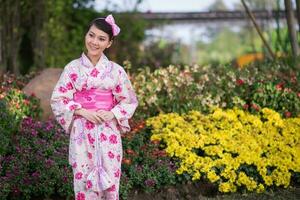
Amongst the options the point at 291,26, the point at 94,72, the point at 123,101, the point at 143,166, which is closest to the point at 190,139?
the point at 143,166

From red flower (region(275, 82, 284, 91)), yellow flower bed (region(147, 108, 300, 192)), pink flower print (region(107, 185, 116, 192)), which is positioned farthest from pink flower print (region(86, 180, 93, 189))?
red flower (region(275, 82, 284, 91))

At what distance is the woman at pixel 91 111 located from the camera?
13.5ft

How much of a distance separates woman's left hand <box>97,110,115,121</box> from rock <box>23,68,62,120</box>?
2.59 metres

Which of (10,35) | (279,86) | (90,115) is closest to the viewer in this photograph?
(90,115)

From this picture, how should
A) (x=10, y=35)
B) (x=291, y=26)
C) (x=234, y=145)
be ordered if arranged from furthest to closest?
(x=10, y=35), (x=291, y=26), (x=234, y=145)

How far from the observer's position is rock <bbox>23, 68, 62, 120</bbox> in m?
6.82

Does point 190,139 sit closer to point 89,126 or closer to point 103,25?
point 89,126

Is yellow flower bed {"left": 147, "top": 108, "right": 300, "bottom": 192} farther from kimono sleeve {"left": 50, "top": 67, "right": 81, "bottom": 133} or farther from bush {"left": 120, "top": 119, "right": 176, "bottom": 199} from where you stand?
kimono sleeve {"left": 50, "top": 67, "right": 81, "bottom": 133}

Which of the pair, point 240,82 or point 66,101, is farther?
point 240,82

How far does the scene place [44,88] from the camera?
7117mm

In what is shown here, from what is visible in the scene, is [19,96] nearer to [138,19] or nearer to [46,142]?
[46,142]

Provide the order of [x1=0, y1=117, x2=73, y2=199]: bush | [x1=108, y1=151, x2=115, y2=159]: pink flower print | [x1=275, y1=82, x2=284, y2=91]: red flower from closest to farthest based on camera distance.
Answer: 1. [x1=108, y1=151, x2=115, y2=159]: pink flower print
2. [x1=0, y1=117, x2=73, y2=199]: bush
3. [x1=275, y1=82, x2=284, y2=91]: red flower

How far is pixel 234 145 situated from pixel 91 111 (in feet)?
7.42

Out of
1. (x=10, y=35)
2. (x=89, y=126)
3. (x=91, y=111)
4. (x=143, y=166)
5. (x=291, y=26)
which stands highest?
(x=10, y=35)
